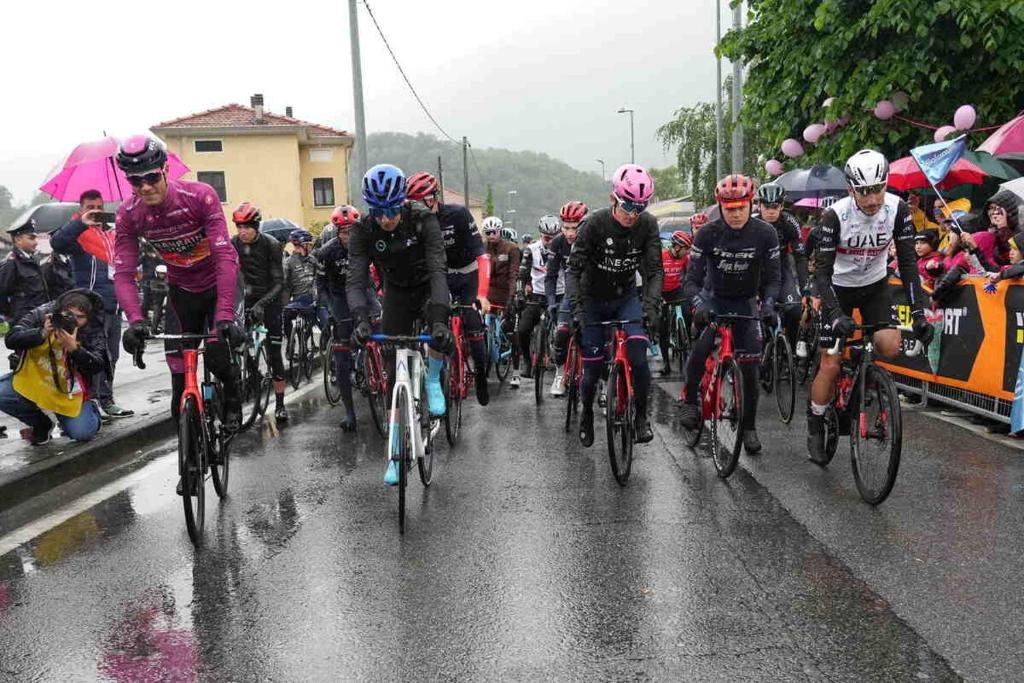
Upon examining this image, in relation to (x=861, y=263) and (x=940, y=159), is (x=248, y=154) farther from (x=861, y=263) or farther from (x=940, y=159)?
(x=861, y=263)

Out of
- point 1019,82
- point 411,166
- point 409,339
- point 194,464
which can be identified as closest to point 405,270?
point 409,339

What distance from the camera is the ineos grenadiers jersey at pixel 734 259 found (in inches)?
272

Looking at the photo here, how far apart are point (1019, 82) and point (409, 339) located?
1310cm

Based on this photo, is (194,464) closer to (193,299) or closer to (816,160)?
(193,299)

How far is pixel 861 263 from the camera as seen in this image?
6.23m

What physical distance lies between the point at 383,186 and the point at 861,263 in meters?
3.09

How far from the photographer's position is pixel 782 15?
1711 cm

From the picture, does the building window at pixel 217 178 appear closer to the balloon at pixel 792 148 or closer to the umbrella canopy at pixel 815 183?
the balloon at pixel 792 148

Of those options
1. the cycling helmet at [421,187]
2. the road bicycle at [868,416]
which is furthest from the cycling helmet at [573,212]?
the road bicycle at [868,416]

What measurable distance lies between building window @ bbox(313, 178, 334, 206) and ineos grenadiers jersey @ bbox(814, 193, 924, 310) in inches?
2282

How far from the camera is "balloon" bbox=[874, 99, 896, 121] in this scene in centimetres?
1523

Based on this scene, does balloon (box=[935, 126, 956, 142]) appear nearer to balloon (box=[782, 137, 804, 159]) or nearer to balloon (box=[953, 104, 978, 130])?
balloon (box=[953, 104, 978, 130])

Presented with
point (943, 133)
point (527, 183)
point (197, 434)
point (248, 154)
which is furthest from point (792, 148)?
point (527, 183)

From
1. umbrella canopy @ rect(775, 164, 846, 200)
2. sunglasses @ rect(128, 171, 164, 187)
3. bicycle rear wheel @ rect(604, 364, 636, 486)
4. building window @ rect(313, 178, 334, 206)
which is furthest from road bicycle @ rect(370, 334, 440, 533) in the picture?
building window @ rect(313, 178, 334, 206)
